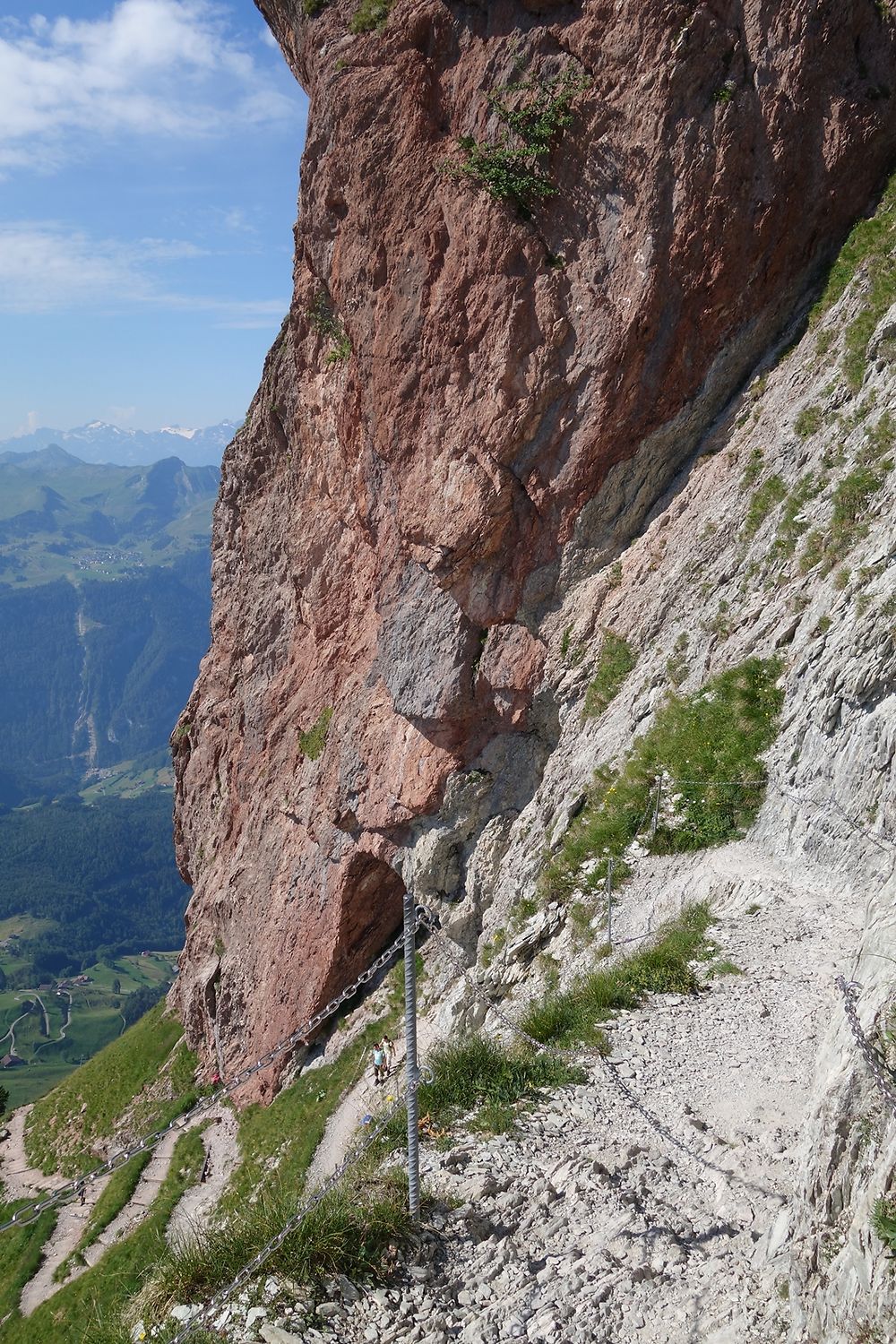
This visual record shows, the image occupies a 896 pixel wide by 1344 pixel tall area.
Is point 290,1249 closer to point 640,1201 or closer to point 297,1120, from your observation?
point 640,1201

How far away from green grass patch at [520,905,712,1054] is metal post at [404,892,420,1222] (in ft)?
10.6

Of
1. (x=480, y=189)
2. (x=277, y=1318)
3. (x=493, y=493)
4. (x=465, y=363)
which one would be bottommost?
(x=277, y=1318)

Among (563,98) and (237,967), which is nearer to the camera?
(563,98)

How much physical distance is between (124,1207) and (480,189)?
2917cm

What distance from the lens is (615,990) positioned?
11656 millimetres

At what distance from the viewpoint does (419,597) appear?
23109 millimetres

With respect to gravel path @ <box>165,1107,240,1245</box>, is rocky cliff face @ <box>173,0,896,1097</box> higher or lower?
higher

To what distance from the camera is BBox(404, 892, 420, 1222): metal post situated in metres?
7.71

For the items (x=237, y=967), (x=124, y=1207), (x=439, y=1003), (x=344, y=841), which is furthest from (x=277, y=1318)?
(x=237, y=967)

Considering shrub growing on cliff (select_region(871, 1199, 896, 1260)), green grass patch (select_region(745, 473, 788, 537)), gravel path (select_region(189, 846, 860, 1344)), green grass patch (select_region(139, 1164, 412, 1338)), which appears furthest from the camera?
green grass patch (select_region(745, 473, 788, 537))

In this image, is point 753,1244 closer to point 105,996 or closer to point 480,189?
point 480,189

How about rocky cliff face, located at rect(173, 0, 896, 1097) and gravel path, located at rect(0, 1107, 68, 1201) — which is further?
gravel path, located at rect(0, 1107, 68, 1201)

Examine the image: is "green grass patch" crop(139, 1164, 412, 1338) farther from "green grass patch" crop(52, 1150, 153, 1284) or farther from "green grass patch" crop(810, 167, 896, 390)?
"green grass patch" crop(52, 1150, 153, 1284)

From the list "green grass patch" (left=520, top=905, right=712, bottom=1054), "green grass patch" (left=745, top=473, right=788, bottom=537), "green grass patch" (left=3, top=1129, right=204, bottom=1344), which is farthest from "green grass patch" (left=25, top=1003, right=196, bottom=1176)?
"green grass patch" (left=745, top=473, right=788, bottom=537)
